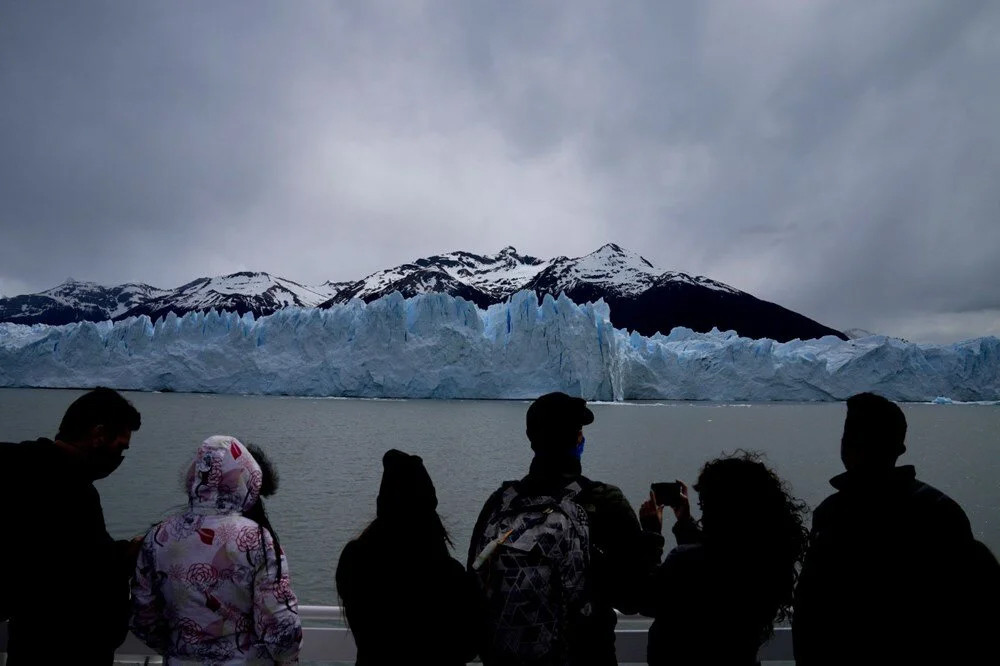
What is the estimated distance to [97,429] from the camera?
1.48m

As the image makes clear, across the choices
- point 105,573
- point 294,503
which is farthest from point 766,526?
point 294,503

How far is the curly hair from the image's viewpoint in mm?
1303

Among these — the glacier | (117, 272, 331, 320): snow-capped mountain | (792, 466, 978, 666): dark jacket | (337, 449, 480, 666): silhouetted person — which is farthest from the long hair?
(117, 272, 331, 320): snow-capped mountain

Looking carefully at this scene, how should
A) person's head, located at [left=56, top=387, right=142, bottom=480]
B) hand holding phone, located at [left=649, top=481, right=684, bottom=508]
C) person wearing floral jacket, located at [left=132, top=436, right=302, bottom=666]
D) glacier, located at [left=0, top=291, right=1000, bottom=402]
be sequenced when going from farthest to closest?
glacier, located at [left=0, top=291, right=1000, bottom=402], hand holding phone, located at [left=649, top=481, right=684, bottom=508], person's head, located at [left=56, top=387, right=142, bottom=480], person wearing floral jacket, located at [left=132, top=436, right=302, bottom=666]

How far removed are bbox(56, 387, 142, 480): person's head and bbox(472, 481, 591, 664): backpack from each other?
89cm

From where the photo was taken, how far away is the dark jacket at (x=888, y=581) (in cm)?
125

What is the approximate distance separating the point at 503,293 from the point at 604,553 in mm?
130889

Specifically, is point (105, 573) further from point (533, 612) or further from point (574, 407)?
point (574, 407)

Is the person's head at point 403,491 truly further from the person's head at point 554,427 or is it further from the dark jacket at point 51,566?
the dark jacket at point 51,566

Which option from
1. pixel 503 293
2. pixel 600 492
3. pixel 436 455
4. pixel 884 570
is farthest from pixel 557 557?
pixel 503 293

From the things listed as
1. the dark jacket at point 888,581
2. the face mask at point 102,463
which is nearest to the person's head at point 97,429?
the face mask at point 102,463

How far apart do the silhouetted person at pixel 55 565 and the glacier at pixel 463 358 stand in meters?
30.3

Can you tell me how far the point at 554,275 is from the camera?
129625 millimetres

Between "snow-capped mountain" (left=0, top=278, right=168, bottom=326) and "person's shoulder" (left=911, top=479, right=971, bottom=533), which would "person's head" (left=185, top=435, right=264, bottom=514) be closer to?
"person's shoulder" (left=911, top=479, right=971, bottom=533)
